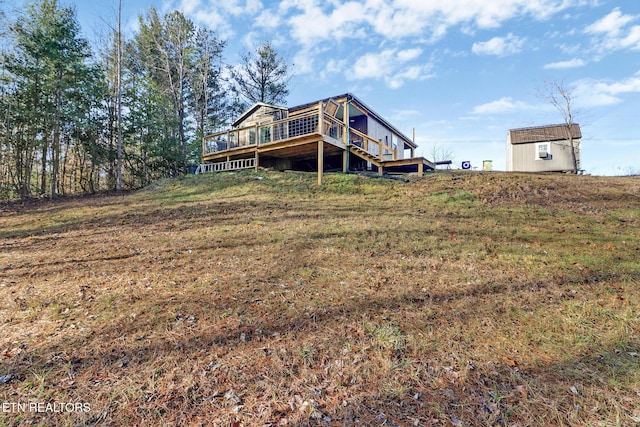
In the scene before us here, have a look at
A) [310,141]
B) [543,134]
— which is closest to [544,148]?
[543,134]

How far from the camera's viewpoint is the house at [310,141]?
11022 mm

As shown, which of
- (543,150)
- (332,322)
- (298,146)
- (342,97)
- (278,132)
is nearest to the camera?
(332,322)

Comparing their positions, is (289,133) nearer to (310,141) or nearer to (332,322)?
(310,141)

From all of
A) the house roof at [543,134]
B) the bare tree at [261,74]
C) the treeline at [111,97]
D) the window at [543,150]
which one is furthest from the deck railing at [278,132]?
the window at [543,150]

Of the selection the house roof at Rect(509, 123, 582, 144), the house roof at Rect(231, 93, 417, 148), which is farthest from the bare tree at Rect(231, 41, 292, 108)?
the house roof at Rect(509, 123, 582, 144)

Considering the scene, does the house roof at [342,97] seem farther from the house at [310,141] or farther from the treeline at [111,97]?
the treeline at [111,97]

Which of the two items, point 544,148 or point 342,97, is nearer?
point 342,97

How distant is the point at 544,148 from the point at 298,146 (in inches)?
705

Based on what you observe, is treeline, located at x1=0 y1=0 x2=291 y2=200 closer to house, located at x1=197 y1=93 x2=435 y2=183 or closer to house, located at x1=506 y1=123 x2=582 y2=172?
house, located at x1=197 y1=93 x2=435 y2=183

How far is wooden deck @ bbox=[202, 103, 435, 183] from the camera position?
1052 centimetres

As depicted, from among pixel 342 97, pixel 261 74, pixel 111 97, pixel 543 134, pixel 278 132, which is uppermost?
pixel 261 74

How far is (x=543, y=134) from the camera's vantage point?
19469 millimetres

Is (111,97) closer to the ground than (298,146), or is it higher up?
higher up

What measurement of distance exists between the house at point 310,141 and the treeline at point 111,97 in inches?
185
